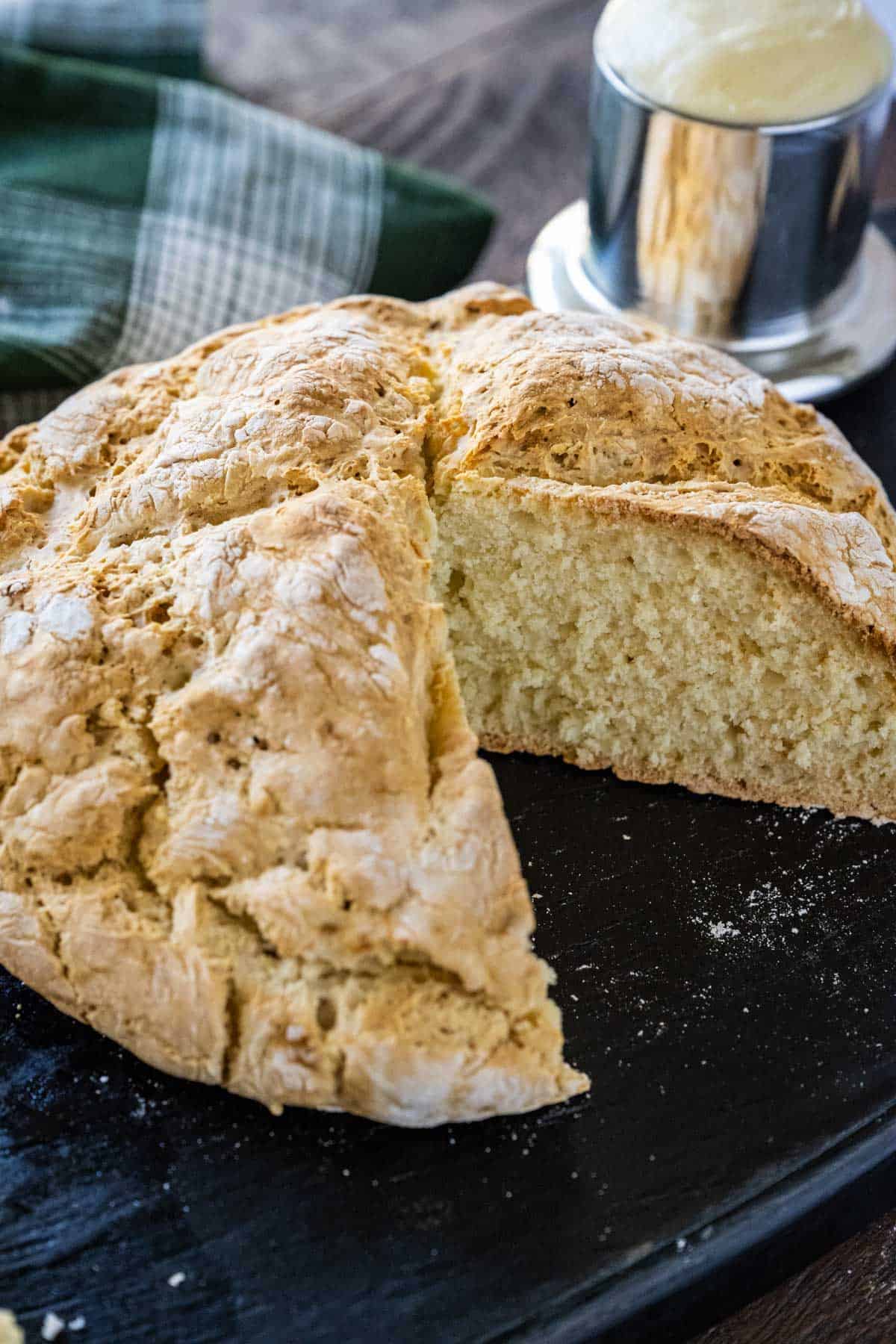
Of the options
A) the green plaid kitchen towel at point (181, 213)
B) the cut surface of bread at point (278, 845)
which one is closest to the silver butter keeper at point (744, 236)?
the green plaid kitchen towel at point (181, 213)

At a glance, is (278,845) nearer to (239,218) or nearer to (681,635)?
(681,635)

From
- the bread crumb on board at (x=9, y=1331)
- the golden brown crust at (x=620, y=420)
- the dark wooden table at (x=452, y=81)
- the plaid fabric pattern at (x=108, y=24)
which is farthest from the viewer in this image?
the dark wooden table at (x=452, y=81)

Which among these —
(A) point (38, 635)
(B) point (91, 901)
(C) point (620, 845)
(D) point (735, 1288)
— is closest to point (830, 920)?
(C) point (620, 845)

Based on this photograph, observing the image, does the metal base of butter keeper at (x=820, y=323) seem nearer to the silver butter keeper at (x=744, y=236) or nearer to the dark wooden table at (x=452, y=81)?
the silver butter keeper at (x=744, y=236)

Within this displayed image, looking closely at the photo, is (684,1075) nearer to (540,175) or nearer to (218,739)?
(218,739)

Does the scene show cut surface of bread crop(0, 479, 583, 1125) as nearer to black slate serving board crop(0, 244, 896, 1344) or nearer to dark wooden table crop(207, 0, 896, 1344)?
black slate serving board crop(0, 244, 896, 1344)

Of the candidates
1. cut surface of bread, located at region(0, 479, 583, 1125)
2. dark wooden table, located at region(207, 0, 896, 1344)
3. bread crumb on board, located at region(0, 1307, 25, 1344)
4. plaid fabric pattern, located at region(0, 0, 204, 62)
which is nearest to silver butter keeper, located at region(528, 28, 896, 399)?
dark wooden table, located at region(207, 0, 896, 1344)
